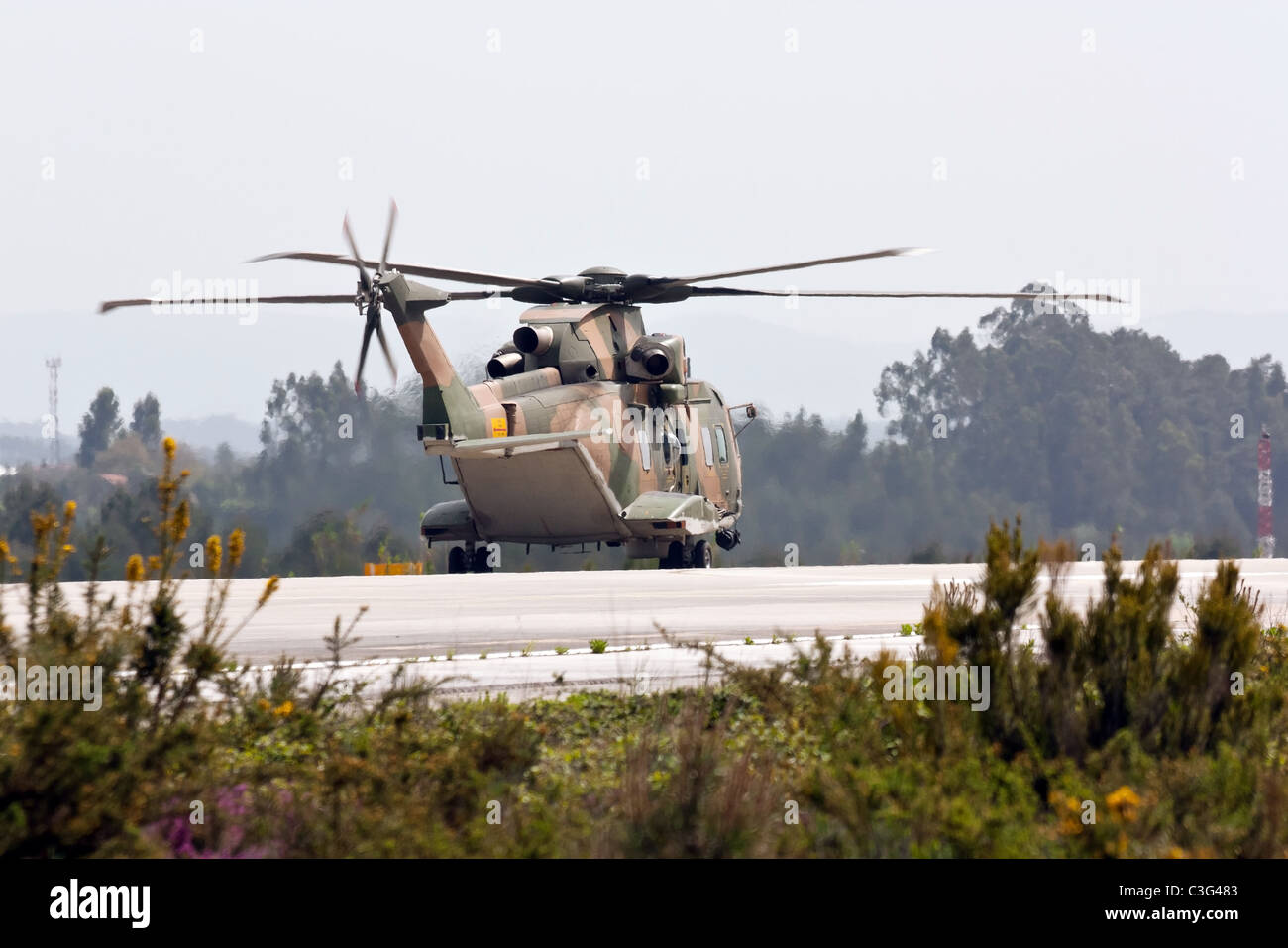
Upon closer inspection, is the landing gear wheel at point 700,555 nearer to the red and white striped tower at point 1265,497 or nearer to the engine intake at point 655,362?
the engine intake at point 655,362

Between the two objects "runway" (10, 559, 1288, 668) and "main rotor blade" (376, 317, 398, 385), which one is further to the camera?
"main rotor blade" (376, 317, 398, 385)

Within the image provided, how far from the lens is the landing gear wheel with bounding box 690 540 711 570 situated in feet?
105

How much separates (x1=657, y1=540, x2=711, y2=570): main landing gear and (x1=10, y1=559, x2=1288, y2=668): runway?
304 inches

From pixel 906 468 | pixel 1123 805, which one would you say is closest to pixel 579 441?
pixel 1123 805

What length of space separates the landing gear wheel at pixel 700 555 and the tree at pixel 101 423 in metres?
53.9

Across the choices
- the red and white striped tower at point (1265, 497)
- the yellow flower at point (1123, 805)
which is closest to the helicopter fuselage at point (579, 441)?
the yellow flower at point (1123, 805)

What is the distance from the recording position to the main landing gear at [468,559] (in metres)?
31.4

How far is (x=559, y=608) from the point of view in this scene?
53.5 ft

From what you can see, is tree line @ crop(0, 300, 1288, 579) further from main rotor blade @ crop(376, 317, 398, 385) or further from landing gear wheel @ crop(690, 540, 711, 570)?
main rotor blade @ crop(376, 317, 398, 385)

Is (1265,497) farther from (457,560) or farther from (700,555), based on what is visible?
(457,560)

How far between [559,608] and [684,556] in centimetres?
1540

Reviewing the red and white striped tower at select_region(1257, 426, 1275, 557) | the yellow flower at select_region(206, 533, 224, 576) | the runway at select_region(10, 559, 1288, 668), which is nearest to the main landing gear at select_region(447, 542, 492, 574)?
the runway at select_region(10, 559, 1288, 668)

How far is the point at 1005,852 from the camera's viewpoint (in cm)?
638
